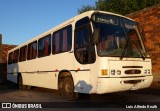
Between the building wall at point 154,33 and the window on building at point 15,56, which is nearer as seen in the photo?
the building wall at point 154,33

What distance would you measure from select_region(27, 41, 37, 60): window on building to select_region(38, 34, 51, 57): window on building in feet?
2.31

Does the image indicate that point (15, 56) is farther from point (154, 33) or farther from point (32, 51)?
point (154, 33)

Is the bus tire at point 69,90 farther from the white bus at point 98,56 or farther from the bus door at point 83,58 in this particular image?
the bus door at point 83,58

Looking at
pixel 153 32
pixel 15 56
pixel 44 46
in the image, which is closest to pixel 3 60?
pixel 15 56

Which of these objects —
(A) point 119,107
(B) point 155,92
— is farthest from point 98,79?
(B) point 155,92

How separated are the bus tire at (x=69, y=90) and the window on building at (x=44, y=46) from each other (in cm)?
211

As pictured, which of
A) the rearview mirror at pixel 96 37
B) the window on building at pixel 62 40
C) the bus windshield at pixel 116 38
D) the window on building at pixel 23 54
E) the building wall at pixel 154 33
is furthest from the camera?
the window on building at pixel 23 54

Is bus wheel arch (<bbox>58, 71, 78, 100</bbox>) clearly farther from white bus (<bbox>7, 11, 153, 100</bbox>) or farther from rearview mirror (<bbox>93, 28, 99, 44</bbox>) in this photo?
rearview mirror (<bbox>93, 28, 99, 44</bbox>)

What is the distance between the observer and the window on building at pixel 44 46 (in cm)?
1152

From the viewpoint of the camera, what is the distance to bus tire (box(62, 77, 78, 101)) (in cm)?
934

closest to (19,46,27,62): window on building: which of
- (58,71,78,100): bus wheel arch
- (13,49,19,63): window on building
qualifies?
(13,49,19,63): window on building

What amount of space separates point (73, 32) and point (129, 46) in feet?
6.67

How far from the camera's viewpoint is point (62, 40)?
10.2 metres

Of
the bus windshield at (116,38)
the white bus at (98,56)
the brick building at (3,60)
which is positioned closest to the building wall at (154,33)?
the white bus at (98,56)
